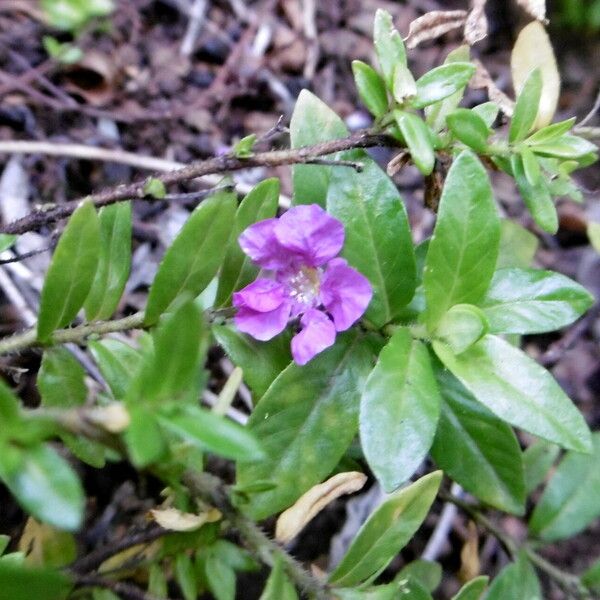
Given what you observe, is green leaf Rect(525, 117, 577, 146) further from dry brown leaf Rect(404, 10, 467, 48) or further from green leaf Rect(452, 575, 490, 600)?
green leaf Rect(452, 575, 490, 600)

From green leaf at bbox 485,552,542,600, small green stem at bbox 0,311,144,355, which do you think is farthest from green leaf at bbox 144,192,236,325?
green leaf at bbox 485,552,542,600

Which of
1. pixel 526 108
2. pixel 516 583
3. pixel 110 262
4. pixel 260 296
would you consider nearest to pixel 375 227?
pixel 260 296

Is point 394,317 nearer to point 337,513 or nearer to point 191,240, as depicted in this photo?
point 191,240

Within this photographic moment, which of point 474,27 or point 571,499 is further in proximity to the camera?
point 571,499

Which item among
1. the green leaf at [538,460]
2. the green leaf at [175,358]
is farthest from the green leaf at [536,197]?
the green leaf at [175,358]

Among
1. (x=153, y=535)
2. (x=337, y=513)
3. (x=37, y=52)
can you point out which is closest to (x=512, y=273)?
(x=153, y=535)

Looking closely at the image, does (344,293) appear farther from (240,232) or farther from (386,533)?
(386,533)
